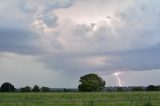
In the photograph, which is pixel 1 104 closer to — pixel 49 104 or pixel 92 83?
pixel 49 104

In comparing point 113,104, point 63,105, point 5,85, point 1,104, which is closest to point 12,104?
point 1,104

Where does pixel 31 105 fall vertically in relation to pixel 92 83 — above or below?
below

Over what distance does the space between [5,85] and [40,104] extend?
239ft

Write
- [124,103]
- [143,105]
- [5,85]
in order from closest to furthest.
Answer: [143,105] < [124,103] < [5,85]

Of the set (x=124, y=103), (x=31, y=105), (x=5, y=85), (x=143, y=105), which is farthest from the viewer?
(x=5, y=85)

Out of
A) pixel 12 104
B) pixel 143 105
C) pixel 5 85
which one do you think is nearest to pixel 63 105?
pixel 12 104

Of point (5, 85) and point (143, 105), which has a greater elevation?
point (5, 85)

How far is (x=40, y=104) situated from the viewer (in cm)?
3584

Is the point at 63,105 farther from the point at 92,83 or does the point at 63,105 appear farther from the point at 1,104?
the point at 92,83

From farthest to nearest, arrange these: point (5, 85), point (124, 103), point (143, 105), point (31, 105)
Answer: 1. point (5, 85)
2. point (124, 103)
3. point (31, 105)
4. point (143, 105)

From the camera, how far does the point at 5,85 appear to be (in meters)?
107

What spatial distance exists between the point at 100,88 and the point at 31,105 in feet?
259

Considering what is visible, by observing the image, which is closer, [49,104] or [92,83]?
[49,104]

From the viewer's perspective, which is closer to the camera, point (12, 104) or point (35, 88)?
point (12, 104)
